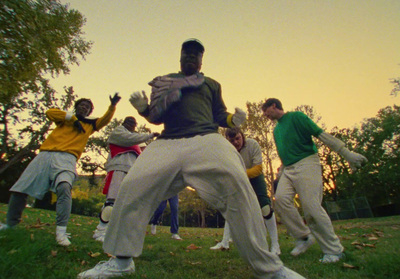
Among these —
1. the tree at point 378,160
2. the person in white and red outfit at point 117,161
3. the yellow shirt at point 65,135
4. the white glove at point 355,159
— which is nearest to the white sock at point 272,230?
the white glove at point 355,159

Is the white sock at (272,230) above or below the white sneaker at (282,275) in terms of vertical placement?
above

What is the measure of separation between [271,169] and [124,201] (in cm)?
2357

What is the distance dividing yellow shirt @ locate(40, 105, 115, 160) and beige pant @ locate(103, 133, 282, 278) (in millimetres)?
2323

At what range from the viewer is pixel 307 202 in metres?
3.53

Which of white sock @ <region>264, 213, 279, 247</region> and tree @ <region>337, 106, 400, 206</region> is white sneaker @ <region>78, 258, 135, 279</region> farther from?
tree @ <region>337, 106, 400, 206</region>

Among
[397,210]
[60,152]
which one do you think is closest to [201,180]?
[60,152]

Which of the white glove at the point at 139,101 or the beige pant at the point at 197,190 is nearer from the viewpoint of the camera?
the beige pant at the point at 197,190

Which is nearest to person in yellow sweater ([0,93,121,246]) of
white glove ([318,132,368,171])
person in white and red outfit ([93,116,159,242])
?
person in white and red outfit ([93,116,159,242])

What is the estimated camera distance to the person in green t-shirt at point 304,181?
3.35m

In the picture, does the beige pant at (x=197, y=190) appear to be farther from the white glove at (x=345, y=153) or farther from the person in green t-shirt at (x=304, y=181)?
the white glove at (x=345, y=153)

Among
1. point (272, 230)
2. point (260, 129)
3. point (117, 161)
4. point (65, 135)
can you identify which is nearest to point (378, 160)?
point (260, 129)

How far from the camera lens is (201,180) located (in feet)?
6.72

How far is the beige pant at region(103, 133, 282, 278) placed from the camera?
6.13 ft

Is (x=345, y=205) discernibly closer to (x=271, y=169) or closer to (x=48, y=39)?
(x=271, y=169)
